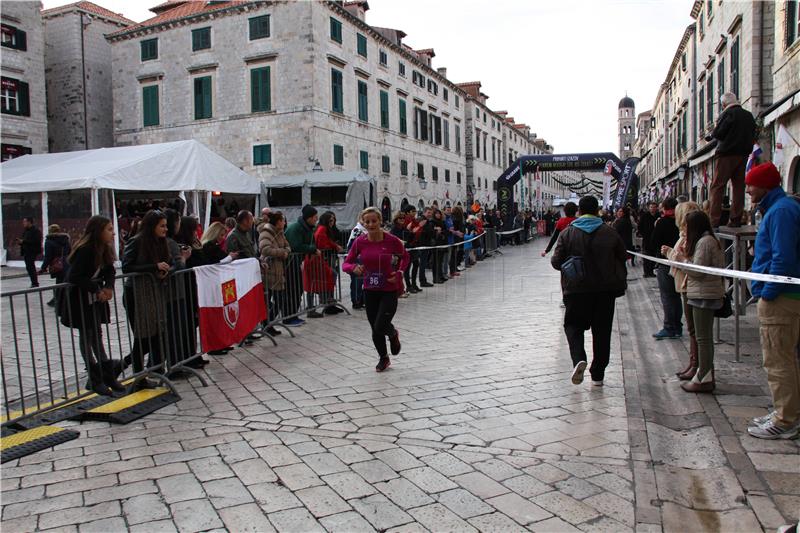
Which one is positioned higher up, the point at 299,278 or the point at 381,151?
the point at 381,151

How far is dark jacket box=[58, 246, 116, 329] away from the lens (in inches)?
195

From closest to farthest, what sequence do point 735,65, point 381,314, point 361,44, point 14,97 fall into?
point 381,314 → point 735,65 → point 14,97 → point 361,44

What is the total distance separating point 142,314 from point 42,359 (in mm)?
2442

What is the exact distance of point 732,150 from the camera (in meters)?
7.10

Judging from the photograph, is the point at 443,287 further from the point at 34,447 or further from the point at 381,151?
the point at 381,151

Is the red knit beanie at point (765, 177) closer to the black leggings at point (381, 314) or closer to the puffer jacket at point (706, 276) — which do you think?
the puffer jacket at point (706, 276)

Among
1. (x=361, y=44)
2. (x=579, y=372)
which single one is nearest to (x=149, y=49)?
(x=361, y=44)

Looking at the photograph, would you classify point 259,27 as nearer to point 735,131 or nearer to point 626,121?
point 735,131

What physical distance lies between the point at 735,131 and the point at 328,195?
17846 mm

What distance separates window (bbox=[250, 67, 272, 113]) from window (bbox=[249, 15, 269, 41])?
147cm

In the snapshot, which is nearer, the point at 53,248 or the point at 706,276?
the point at 706,276

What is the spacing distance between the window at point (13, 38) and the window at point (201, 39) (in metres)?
7.40

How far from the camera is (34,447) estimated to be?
4.23m

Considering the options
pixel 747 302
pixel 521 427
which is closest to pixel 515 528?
pixel 521 427
